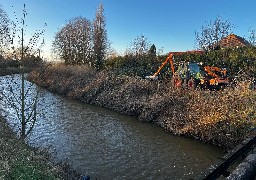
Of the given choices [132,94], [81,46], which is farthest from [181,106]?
[81,46]

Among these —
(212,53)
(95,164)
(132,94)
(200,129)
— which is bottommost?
(95,164)

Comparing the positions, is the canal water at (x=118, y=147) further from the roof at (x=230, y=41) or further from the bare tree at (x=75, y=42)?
the roof at (x=230, y=41)

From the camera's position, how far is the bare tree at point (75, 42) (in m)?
36.5

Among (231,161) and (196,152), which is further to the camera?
(196,152)

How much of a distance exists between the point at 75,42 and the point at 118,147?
96.5ft

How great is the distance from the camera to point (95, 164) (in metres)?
9.71

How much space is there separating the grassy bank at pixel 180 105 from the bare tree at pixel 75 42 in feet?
41.7

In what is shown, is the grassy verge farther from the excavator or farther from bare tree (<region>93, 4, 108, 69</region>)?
bare tree (<region>93, 4, 108, 69</region>)

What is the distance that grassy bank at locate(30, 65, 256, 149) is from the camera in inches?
453

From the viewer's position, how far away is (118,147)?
11570 mm

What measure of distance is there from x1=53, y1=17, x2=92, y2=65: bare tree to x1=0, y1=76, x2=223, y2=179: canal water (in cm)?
2057

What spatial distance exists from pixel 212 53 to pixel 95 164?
55.8ft

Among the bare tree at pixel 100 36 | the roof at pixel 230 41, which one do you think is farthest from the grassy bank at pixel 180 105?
the roof at pixel 230 41

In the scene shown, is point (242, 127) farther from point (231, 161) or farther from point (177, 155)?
point (231, 161)
